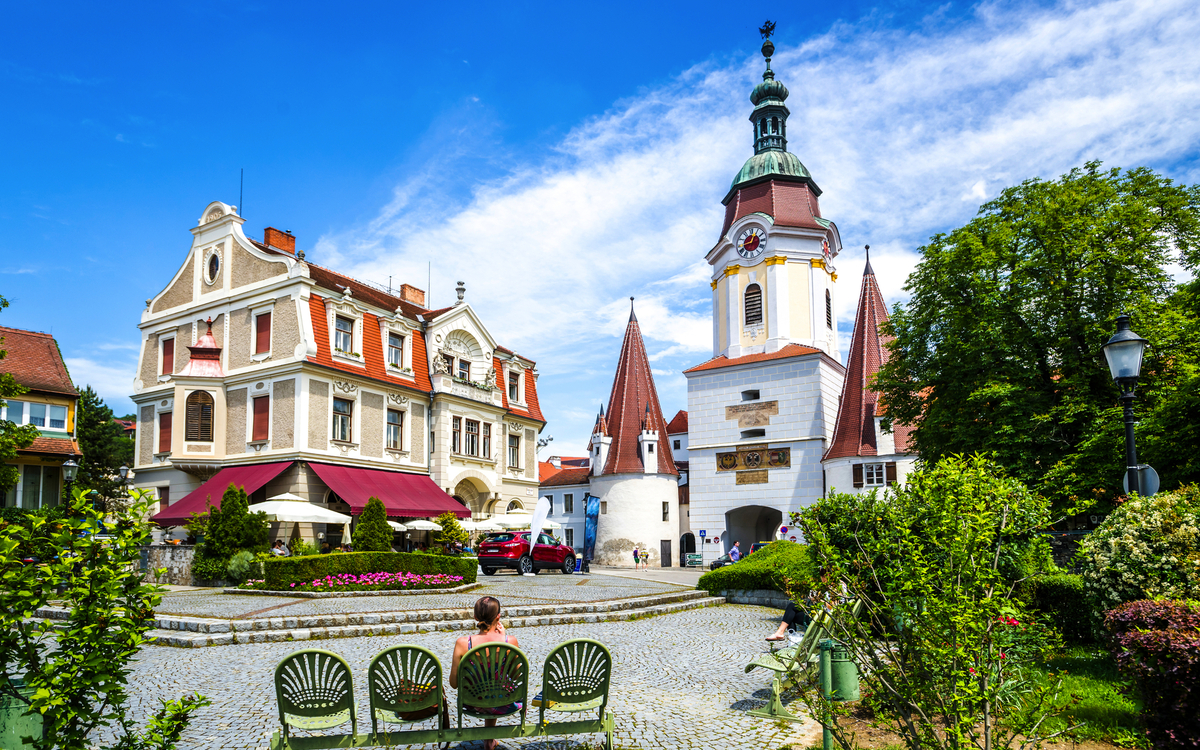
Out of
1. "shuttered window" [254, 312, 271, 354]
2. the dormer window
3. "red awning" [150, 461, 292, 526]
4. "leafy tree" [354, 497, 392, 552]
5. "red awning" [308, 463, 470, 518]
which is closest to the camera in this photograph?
"leafy tree" [354, 497, 392, 552]

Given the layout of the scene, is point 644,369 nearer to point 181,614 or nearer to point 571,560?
point 571,560

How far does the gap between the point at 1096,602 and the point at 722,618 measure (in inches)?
314

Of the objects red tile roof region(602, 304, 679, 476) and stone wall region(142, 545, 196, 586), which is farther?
red tile roof region(602, 304, 679, 476)

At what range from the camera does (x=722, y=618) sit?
15.9 m

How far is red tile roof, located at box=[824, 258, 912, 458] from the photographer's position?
36688 millimetres

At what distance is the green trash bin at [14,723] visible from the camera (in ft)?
13.4

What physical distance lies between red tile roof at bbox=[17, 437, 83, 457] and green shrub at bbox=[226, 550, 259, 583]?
15.1 meters

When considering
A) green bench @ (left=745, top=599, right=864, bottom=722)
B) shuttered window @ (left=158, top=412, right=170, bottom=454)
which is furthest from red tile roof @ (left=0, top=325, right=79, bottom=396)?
green bench @ (left=745, top=599, right=864, bottom=722)

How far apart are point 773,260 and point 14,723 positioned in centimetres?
4164

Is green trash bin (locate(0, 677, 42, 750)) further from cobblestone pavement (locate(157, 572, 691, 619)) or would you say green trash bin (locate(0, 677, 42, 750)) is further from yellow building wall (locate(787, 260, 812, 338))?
yellow building wall (locate(787, 260, 812, 338))

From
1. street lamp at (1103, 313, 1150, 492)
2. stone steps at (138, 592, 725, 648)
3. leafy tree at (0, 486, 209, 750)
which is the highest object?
street lamp at (1103, 313, 1150, 492)

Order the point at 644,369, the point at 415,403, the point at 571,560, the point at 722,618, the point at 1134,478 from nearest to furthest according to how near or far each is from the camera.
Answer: the point at 1134,478, the point at 722,618, the point at 571,560, the point at 415,403, the point at 644,369

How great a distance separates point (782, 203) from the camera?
44.5 meters

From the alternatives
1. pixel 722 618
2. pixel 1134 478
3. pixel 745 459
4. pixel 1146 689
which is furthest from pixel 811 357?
pixel 1146 689
